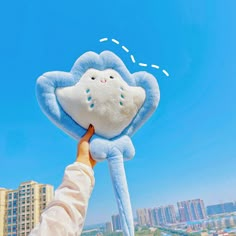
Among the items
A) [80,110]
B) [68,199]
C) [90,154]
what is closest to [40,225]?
[68,199]

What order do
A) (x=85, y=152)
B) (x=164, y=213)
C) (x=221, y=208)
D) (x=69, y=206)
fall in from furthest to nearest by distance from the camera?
(x=221, y=208)
(x=164, y=213)
(x=85, y=152)
(x=69, y=206)

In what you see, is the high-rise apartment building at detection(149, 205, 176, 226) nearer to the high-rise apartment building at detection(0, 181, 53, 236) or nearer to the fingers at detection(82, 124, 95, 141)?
the fingers at detection(82, 124, 95, 141)

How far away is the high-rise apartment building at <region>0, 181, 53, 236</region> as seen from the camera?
20.8ft

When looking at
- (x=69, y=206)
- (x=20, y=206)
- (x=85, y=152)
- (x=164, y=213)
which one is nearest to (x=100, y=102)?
(x=85, y=152)

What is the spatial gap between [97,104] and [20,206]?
23.6 ft

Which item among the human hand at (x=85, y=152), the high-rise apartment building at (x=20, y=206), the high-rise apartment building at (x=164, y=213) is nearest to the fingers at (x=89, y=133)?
the human hand at (x=85, y=152)

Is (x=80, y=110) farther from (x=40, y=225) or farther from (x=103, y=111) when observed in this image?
(x=40, y=225)

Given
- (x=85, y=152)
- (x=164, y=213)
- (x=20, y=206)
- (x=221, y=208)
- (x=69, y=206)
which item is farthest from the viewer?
(x=20, y=206)

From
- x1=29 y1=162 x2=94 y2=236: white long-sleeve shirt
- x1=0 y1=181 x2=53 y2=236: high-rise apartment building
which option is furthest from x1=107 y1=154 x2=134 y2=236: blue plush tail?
x1=0 y1=181 x2=53 y2=236: high-rise apartment building

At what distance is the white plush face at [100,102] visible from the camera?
0.59 m

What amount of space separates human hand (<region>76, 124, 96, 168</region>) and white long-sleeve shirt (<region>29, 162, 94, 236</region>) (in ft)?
0.16

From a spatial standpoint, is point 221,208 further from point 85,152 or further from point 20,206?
point 20,206

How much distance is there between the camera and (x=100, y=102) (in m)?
0.59

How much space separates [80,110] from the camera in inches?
23.2
